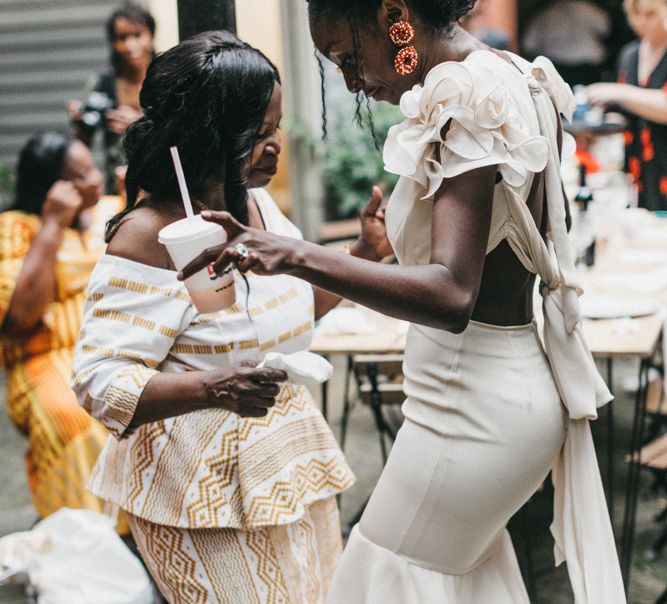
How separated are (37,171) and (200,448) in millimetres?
2180

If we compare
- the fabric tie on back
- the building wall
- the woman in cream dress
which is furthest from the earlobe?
the building wall

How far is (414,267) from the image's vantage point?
1.74m

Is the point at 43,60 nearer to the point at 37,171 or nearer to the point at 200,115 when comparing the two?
the point at 37,171

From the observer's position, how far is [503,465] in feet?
6.75

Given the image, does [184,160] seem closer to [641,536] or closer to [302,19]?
[641,536]

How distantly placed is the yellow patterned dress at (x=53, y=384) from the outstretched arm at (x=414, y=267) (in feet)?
7.54

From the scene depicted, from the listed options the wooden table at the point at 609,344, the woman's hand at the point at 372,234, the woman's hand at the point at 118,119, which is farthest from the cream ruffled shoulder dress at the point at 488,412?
the woman's hand at the point at 118,119

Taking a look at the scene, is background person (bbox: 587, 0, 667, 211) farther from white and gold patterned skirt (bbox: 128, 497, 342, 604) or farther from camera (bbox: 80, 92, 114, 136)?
white and gold patterned skirt (bbox: 128, 497, 342, 604)

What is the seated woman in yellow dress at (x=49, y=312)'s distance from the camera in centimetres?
383

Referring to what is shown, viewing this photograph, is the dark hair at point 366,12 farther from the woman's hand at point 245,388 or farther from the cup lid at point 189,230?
the woman's hand at point 245,388

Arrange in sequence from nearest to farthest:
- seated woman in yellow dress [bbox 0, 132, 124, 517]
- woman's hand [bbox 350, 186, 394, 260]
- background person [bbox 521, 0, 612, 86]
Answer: woman's hand [bbox 350, 186, 394, 260] → seated woman in yellow dress [bbox 0, 132, 124, 517] → background person [bbox 521, 0, 612, 86]

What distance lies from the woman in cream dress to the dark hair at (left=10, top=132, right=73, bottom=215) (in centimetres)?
233

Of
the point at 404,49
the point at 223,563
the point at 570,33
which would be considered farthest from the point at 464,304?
the point at 570,33

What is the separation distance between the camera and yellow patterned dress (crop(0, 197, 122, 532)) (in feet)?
12.8
